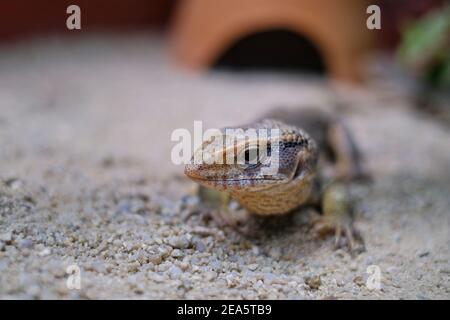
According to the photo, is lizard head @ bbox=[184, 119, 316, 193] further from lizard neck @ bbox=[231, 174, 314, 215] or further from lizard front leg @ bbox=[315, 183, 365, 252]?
lizard front leg @ bbox=[315, 183, 365, 252]

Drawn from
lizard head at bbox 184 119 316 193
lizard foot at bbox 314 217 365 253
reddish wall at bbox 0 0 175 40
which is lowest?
lizard foot at bbox 314 217 365 253

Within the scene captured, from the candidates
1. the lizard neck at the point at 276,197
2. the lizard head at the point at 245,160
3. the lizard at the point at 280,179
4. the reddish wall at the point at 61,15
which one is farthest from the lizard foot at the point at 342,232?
the reddish wall at the point at 61,15

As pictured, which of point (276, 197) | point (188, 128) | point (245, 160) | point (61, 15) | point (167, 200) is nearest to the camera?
point (245, 160)

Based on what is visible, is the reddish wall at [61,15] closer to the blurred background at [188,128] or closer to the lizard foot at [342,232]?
the blurred background at [188,128]

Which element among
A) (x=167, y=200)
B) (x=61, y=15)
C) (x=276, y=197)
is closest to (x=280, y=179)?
(x=276, y=197)

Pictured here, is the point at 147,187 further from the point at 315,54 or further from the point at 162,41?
the point at 162,41

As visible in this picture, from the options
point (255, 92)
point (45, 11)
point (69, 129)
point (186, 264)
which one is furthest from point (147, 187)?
point (45, 11)

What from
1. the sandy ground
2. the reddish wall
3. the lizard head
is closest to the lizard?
the lizard head

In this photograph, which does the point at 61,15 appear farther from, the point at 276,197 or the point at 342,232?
the point at 342,232
